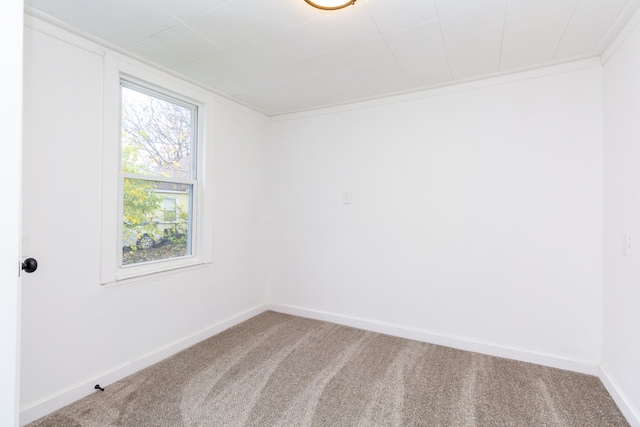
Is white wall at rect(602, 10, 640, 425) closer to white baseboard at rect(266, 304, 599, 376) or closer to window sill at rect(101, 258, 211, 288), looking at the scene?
white baseboard at rect(266, 304, 599, 376)

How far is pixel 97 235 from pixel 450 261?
110 inches

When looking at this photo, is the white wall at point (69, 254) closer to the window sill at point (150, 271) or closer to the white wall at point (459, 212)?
the window sill at point (150, 271)

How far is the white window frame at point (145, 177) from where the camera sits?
211 centimetres

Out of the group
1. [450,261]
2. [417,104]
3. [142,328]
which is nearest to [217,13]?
[417,104]

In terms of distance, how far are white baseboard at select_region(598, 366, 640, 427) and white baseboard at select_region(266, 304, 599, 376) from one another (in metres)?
0.12

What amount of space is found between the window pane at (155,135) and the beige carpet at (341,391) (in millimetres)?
1581

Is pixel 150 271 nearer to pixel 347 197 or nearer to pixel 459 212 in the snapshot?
pixel 347 197

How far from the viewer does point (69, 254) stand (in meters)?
1.93

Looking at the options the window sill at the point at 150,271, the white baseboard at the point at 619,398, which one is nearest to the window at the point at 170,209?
the window sill at the point at 150,271

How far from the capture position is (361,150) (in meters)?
3.13

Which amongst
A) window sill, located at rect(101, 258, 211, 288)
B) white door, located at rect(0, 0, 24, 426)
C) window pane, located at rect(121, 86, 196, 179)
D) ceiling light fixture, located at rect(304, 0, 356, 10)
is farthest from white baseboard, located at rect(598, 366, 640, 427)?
window pane, located at rect(121, 86, 196, 179)

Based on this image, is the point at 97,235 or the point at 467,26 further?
the point at 97,235

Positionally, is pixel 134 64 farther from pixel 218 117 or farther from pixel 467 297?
pixel 467 297

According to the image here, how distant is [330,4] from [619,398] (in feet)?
9.46
